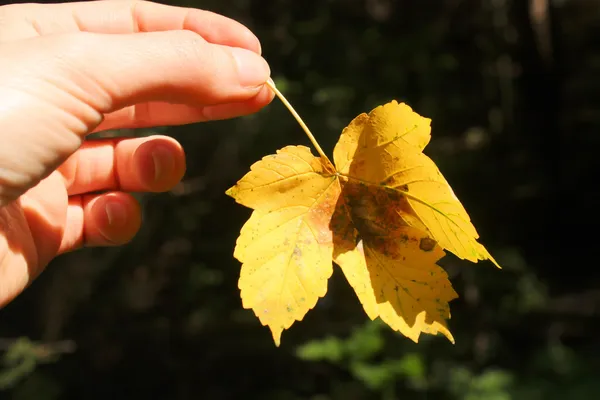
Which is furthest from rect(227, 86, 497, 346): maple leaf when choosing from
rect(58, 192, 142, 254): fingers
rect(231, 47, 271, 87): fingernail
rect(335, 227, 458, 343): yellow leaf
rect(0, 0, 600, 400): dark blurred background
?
rect(0, 0, 600, 400): dark blurred background

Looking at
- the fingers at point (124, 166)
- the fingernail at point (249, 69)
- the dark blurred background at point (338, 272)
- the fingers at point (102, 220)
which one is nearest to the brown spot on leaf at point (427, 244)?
the fingernail at point (249, 69)

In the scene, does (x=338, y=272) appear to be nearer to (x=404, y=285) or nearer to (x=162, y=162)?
(x=162, y=162)

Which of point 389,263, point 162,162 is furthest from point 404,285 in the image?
point 162,162

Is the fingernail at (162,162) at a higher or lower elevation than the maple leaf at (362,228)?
lower

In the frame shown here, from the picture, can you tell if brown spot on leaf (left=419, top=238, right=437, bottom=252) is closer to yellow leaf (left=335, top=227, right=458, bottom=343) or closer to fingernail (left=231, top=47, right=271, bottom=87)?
yellow leaf (left=335, top=227, right=458, bottom=343)

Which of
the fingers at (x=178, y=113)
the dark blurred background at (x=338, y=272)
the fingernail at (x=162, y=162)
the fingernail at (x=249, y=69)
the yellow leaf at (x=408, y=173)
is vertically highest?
the fingernail at (x=249, y=69)

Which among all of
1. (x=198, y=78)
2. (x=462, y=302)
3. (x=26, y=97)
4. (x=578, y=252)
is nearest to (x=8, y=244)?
(x=26, y=97)

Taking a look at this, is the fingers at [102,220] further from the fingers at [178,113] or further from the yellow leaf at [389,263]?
the yellow leaf at [389,263]
